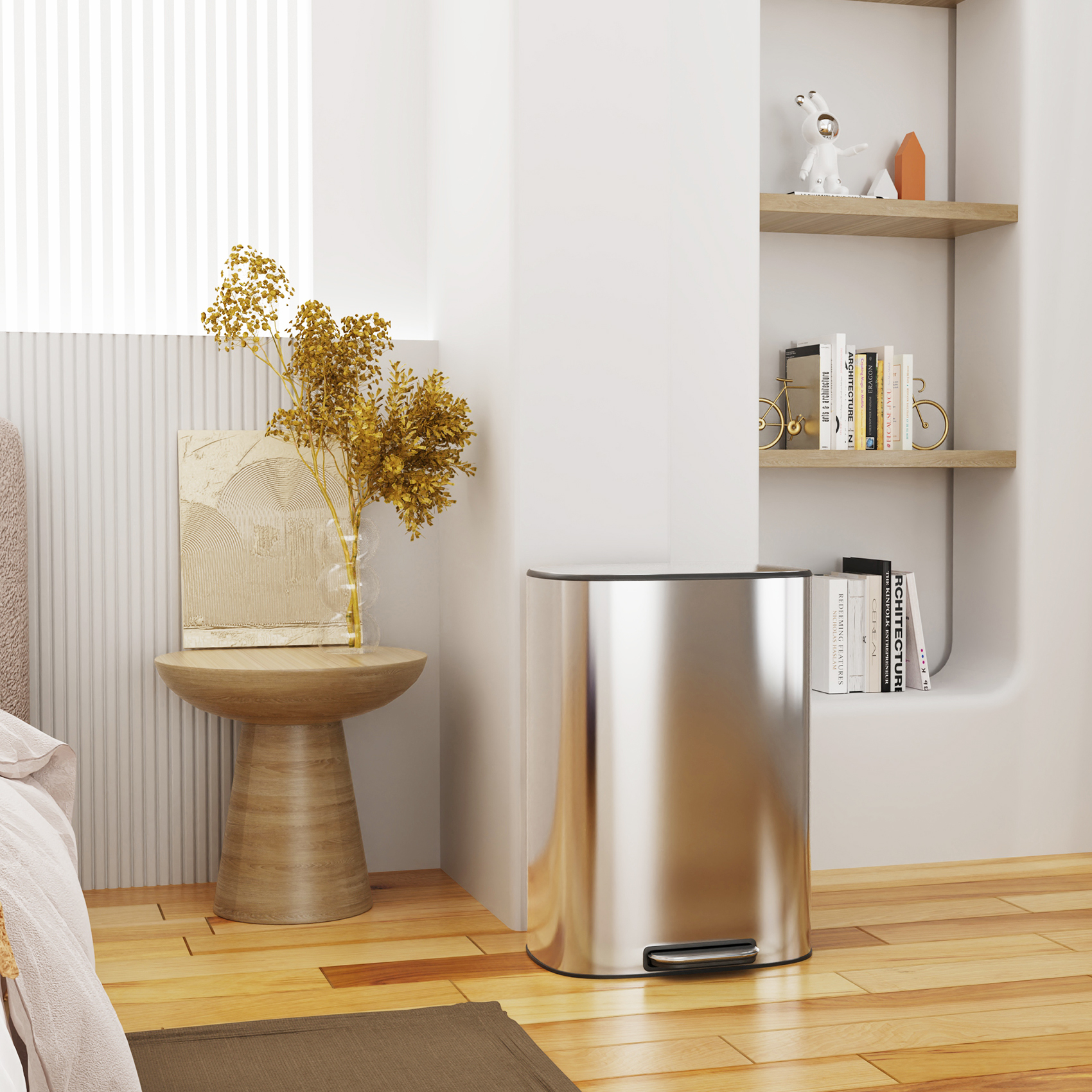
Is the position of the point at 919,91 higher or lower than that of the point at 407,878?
higher

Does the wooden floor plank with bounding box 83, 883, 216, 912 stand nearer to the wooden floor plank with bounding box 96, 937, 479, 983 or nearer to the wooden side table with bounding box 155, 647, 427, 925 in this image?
the wooden side table with bounding box 155, 647, 427, 925

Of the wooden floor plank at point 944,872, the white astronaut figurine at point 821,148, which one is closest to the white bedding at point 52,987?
the wooden floor plank at point 944,872

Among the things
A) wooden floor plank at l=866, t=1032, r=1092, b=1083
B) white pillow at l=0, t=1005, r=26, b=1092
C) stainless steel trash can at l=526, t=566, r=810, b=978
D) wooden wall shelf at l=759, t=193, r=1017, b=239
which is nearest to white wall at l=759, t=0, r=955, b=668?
wooden wall shelf at l=759, t=193, r=1017, b=239

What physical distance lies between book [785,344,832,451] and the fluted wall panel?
48.7 inches

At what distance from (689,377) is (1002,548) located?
95 cm

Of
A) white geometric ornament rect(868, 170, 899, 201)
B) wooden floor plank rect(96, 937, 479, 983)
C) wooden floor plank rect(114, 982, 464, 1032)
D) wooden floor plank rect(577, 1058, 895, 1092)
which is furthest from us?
white geometric ornament rect(868, 170, 899, 201)

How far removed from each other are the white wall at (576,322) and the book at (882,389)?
0.53 meters

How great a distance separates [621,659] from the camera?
2201 mm

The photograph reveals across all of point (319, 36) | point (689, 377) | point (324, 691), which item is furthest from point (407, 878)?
point (319, 36)

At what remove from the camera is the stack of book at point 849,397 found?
308 centimetres

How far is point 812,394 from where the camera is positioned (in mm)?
3096

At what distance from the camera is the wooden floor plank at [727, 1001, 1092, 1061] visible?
188 cm

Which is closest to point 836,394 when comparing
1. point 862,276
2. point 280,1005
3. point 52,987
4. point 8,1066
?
point 862,276

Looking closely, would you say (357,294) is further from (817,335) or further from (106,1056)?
(106,1056)
